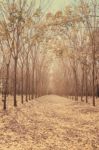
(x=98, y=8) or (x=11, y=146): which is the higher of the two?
(x=98, y=8)

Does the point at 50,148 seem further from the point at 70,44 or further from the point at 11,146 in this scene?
the point at 70,44

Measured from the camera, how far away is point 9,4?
1958 centimetres

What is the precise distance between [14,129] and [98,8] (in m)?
15.4

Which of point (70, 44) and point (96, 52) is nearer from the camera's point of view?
point (96, 52)

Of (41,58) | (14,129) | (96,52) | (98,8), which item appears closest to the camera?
(14,129)

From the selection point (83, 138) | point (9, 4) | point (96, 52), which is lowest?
point (83, 138)

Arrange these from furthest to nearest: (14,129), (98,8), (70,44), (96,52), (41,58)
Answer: (41,58) < (70,44) < (96,52) < (98,8) < (14,129)

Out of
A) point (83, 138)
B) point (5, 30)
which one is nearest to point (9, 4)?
point (5, 30)

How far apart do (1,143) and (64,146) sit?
188 cm

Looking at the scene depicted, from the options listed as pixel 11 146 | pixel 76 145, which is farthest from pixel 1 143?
pixel 76 145

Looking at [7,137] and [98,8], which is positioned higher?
[98,8]

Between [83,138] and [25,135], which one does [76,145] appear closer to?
[83,138]

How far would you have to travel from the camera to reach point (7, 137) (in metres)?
9.72

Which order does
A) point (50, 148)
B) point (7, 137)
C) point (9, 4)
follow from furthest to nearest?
point (9, 4)
point (7, 137)
point (50, 148)
